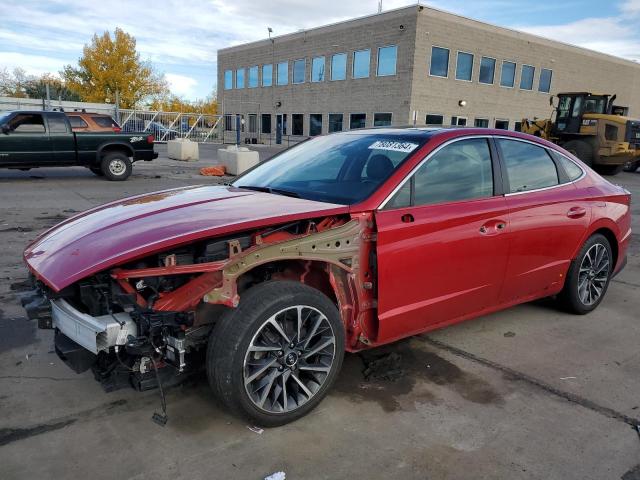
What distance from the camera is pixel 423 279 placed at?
3.28 metres

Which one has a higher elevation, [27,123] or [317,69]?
[317,69]

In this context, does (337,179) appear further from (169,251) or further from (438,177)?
(169,251)

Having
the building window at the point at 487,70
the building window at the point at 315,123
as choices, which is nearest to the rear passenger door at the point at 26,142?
the building window at the point at 315,123

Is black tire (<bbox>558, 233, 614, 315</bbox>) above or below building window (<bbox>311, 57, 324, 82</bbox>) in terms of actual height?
below

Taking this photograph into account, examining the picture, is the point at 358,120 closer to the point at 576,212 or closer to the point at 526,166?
the point at 576,212

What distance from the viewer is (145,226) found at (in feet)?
9.25

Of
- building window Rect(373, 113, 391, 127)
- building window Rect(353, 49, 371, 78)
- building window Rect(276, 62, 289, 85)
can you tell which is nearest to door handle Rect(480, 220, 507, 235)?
building window Rect(373, 113, 391, 127)

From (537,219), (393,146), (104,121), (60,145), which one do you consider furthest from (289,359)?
(104,121)

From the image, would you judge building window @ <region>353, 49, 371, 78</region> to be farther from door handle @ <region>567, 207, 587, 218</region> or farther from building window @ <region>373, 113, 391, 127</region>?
door handle @ <region>567, 207, 587, 218</region>

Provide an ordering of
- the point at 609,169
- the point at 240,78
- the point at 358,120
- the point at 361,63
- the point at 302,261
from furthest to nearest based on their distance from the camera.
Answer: the point at 240,78
the point at 358,120
the point at 361,63
the point at 609,169
the point at 302,261

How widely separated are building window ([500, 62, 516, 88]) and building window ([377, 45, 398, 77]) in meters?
7.92

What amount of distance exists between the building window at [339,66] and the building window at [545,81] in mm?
13452

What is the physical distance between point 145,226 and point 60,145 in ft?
38.1

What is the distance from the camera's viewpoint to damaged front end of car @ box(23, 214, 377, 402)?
2.54 m
